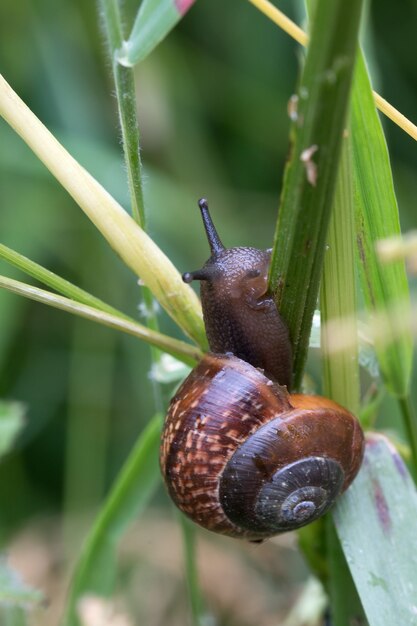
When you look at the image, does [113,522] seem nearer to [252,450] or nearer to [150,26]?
[252,450]

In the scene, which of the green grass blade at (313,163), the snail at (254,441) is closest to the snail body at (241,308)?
the snail at (254,441)

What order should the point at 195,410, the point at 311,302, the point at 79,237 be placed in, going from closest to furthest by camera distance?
the point at 311,302 → the point at 195,410 → the point at 79,237

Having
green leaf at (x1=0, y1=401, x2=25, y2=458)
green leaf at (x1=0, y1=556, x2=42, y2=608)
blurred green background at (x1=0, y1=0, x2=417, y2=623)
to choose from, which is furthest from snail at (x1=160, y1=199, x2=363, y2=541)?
blurred green background at (x1=0, y1=0, x2=417, y2=623)

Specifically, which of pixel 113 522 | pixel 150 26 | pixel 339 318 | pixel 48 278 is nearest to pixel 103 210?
pixel 48 278

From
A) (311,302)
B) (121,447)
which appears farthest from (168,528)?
(311,302)

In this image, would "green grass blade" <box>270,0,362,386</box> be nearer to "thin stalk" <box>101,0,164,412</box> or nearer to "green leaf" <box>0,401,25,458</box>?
"thin stalk" <box>101,0,164,412</box>

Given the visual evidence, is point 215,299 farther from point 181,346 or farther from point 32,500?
point 32,500
